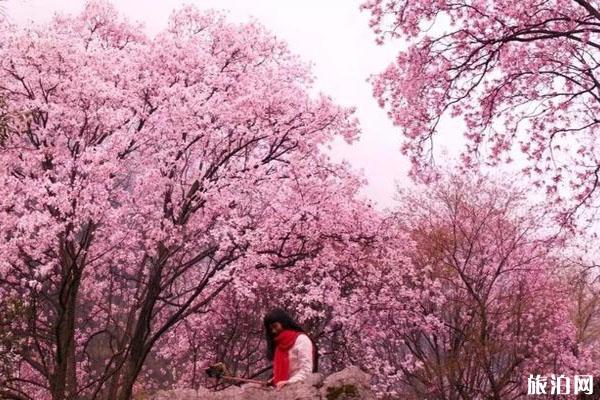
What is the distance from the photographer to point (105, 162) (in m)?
11.7

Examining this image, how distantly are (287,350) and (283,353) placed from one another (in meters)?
0.06

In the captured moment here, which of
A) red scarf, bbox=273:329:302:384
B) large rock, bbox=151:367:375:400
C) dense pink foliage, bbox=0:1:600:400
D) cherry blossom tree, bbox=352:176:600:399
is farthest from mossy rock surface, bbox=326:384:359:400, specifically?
cherry blossom tree, bbox=352:176:600:399

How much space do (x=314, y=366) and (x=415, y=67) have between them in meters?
5.71

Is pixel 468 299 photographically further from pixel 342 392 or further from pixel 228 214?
pixel 342 392

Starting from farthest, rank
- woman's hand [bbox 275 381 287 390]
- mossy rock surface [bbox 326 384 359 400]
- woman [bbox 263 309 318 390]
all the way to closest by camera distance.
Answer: woman [bbox 263 309 318 390]
woman's hand [bbox 275 381 287 390]
mossy rock surface [bbox 326 384 359 400]

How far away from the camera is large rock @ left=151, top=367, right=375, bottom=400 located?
5.62 metres

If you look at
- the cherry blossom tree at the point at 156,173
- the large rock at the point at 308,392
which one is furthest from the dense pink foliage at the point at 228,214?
the large rock at the point at 308,392

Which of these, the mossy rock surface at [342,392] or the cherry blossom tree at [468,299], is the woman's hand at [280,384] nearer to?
the mossy rock surface at [342,392]

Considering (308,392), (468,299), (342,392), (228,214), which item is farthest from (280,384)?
(468,299)

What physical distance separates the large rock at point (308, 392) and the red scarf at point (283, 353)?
1.22 feet

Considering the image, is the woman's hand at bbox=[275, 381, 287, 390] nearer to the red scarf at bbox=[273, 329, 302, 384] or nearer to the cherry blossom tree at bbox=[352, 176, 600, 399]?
the red scarf at bbox=[273, 329, 302, 384]

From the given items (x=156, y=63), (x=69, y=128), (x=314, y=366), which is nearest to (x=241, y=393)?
(x=314, y=366)

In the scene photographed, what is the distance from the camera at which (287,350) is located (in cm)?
626

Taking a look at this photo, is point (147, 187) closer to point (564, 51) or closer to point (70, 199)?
point (70, 199)
